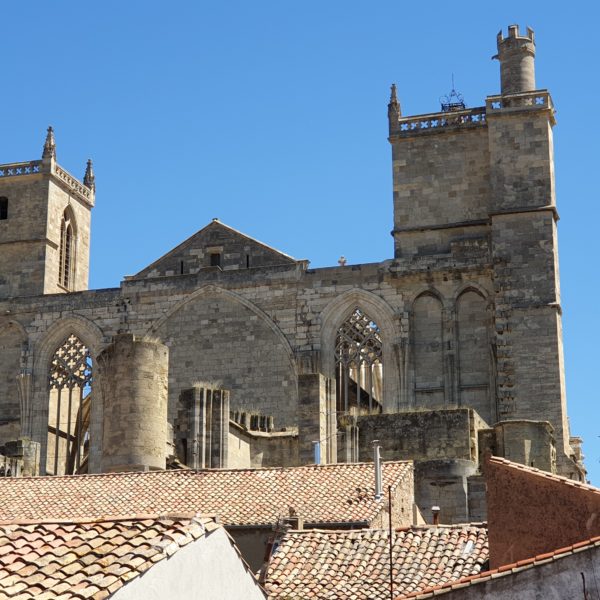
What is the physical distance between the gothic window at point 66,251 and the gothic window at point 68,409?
386 cm

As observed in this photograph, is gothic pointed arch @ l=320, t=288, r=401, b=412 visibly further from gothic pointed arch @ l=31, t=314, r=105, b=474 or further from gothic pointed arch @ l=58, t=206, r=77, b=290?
gothic pointed arch @ l=58, t=206, r=77, b=290

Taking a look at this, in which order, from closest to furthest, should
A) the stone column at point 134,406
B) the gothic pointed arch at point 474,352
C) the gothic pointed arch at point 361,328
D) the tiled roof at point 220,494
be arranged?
1. the tiled roof at point 220,494
2. the stone column at point 134,406
3. the gothic pointed arch at point 474,352
4. the gothic pointed arch at point 361,328

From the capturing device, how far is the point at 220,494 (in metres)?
25.5

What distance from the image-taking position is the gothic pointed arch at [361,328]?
39281 mm

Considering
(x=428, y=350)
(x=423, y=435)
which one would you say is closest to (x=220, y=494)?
(x=423, y=435)

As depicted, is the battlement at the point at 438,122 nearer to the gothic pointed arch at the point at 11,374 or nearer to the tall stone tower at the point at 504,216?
the tall stone tower at the point at 504,216

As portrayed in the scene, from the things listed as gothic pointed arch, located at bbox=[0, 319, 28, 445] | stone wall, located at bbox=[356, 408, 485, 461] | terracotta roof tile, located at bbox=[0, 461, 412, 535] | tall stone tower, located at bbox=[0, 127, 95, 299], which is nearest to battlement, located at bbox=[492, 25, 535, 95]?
stone wall, located at bbox=[356, 408, 485, 461]

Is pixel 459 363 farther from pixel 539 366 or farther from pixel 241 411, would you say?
pixel 241 411

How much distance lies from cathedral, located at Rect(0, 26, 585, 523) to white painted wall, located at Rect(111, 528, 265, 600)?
2063cm

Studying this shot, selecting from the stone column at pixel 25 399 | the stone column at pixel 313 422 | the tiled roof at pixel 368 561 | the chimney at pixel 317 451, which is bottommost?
the tiled roof at pixel 368 561

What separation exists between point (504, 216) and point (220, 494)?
1565 centimetres

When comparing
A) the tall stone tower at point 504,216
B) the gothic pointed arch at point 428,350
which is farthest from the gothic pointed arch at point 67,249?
the gothic pointed arch at point 428,350

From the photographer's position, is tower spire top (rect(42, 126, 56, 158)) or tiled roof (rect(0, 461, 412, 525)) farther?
tower spire top (rect(42, 126, 56, 158))

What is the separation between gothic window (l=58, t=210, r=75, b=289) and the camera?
45812mm
